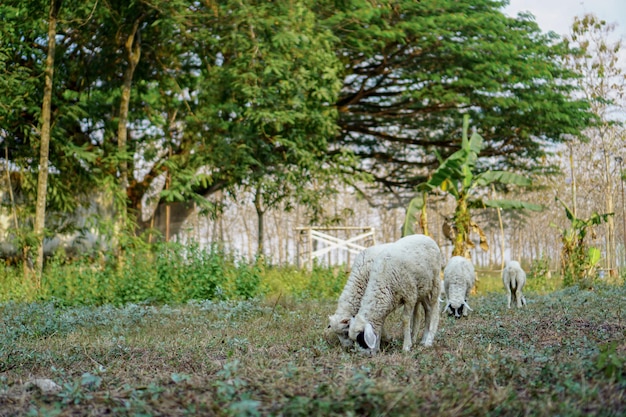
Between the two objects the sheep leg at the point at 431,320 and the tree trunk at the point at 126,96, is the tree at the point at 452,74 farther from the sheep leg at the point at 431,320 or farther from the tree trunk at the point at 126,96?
the sheep leg at the point at 431,320

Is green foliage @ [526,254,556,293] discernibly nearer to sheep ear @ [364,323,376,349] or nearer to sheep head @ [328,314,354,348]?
sheep head @ [328,314,354,348]

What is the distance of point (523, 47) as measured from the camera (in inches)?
827

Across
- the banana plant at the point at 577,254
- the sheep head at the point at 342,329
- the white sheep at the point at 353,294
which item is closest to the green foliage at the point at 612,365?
the sheep head at the point at 342,329

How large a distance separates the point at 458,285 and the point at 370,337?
461 cm

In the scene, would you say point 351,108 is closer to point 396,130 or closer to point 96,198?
point 396,130

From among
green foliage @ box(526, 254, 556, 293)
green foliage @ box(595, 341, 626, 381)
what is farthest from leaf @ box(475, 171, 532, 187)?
green foliage @ box(595, 341, 626, 381)

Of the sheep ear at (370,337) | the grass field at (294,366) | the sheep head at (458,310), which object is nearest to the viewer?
the grass field at (294,366)

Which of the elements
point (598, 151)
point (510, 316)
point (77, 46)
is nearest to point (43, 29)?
point (77, 46)

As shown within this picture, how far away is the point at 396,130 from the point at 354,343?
62.5 feet

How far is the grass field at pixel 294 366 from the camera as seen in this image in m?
3.73

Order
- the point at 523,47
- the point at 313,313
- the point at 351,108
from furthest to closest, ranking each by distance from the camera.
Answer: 1. the point at 351,108
2. the point at 523,47
3. the point at 313,313

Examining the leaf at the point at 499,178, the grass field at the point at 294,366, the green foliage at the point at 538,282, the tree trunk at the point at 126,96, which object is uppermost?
the tree trunk at the point at 126,96

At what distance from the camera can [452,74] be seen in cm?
2019

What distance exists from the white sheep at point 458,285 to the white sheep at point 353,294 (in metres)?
3.15
